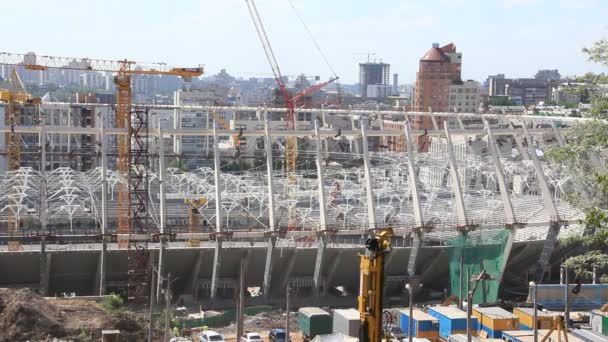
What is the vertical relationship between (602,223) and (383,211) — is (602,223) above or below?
above

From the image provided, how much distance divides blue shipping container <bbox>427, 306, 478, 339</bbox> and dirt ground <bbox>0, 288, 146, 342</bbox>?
5.79 meters

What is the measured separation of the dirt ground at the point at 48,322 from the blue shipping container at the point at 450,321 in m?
5.79

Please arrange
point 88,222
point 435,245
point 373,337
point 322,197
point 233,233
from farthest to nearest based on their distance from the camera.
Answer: point 88,222, point 435,245, point 322,197, point 233,233, point 373,337

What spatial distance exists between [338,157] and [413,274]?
21.5 metres

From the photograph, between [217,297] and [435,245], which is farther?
[435,245]

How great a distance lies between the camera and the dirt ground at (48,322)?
1773cm

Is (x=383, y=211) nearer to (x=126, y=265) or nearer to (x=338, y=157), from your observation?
(x=126, y=265)

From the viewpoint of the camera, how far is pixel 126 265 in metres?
26.2

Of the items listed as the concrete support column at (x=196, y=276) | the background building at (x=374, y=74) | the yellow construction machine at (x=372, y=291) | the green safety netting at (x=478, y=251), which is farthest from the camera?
the background building at (x=374, y=74)

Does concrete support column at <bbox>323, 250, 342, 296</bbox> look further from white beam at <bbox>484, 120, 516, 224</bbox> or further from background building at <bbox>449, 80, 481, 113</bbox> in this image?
background building at <bbox>449, 80, 481, 113</bbox>

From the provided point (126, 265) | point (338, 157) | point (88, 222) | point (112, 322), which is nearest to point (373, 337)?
point (112, 322)

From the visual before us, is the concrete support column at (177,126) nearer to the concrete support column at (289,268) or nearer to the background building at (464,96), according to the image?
the concrete support column at (289,268)

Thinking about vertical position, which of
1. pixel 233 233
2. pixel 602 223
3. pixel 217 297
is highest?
pixel 602 223

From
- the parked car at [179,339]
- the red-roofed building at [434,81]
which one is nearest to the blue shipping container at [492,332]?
the parked car at [179,339]
